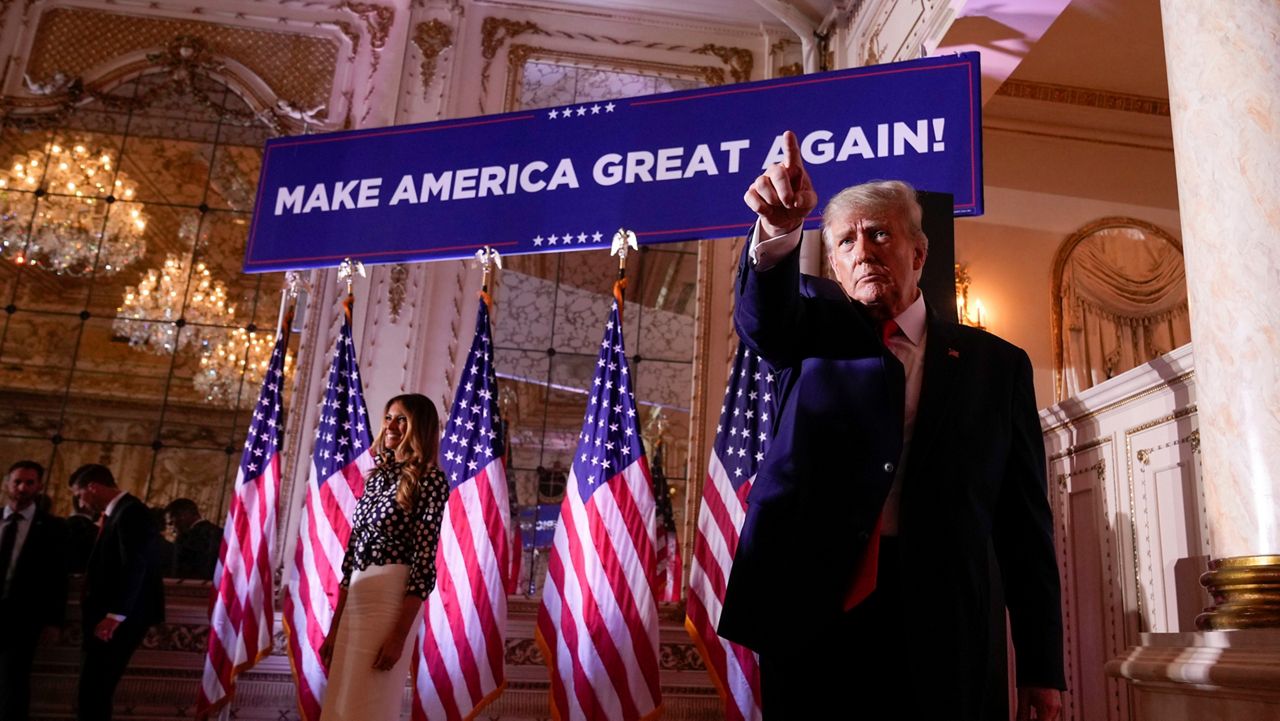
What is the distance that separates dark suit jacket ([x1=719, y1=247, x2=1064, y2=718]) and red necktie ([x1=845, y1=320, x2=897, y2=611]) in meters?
0.01

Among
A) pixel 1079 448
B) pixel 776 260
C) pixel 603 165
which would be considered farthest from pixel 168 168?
pixel 776 260

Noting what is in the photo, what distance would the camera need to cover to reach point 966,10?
458 cm

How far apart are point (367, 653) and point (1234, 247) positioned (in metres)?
2.50

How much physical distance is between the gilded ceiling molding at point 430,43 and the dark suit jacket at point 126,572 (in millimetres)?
2875

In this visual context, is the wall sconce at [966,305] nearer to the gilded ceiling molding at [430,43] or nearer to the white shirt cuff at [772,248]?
the gilded ceiling molding at [430,43]

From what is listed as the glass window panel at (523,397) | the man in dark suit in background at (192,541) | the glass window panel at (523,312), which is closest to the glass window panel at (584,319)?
the glass window panel at (523,312)

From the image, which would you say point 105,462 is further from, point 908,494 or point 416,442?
point 908,494

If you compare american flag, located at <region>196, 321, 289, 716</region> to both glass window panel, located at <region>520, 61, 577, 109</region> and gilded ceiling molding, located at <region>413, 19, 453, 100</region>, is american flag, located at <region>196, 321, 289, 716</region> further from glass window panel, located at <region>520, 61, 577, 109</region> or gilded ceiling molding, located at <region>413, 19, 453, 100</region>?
glass window panel, located at <region>520, 61, 577, 109</region>

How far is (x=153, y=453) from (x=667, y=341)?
9.43ft

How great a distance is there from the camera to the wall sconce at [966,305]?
18.8 feet

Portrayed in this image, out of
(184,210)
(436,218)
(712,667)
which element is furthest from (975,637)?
(184,210)

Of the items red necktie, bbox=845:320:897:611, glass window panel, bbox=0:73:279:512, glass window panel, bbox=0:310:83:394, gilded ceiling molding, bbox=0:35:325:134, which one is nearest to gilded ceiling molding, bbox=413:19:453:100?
gilded ceiling molding, bbox=0:35:325:134

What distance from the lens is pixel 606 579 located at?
12.4 feet

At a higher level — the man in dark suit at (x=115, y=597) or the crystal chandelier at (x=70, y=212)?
the crystal chandelier at (x=70, y=212)
